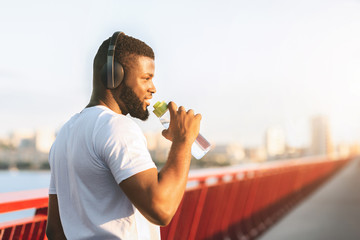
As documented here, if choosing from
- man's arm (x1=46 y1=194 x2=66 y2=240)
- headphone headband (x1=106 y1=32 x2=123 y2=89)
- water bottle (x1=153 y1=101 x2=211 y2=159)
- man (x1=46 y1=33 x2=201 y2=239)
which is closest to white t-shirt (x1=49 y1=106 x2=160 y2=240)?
man (x1=46 y1=33 x2=201 y2=239)

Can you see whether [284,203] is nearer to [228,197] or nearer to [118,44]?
[228,197]

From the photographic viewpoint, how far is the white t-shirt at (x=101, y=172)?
63.0 inches

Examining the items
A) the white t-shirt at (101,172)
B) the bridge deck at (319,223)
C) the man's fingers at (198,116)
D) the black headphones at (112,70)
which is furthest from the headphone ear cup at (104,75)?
the bridge deck at (319,223)

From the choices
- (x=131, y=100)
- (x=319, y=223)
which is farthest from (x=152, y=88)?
(x=319, y=223)

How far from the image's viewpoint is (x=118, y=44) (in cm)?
188

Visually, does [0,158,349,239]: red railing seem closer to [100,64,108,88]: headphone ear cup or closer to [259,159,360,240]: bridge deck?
[259,159,360,240]: bridge deck

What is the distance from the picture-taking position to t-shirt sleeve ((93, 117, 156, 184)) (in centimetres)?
159

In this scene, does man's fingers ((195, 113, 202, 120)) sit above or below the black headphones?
below

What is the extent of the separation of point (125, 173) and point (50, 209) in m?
0.64

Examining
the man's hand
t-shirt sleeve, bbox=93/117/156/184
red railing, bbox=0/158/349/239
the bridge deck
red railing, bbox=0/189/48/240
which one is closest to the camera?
t-shirt sleeve, bbox=93/117/156/184

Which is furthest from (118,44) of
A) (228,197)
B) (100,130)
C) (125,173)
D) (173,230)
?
(228,197)

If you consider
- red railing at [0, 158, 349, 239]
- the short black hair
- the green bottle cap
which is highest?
the short black hair

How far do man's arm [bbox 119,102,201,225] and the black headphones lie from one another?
0.86 ft

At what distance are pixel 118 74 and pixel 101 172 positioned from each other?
354 millimetres
